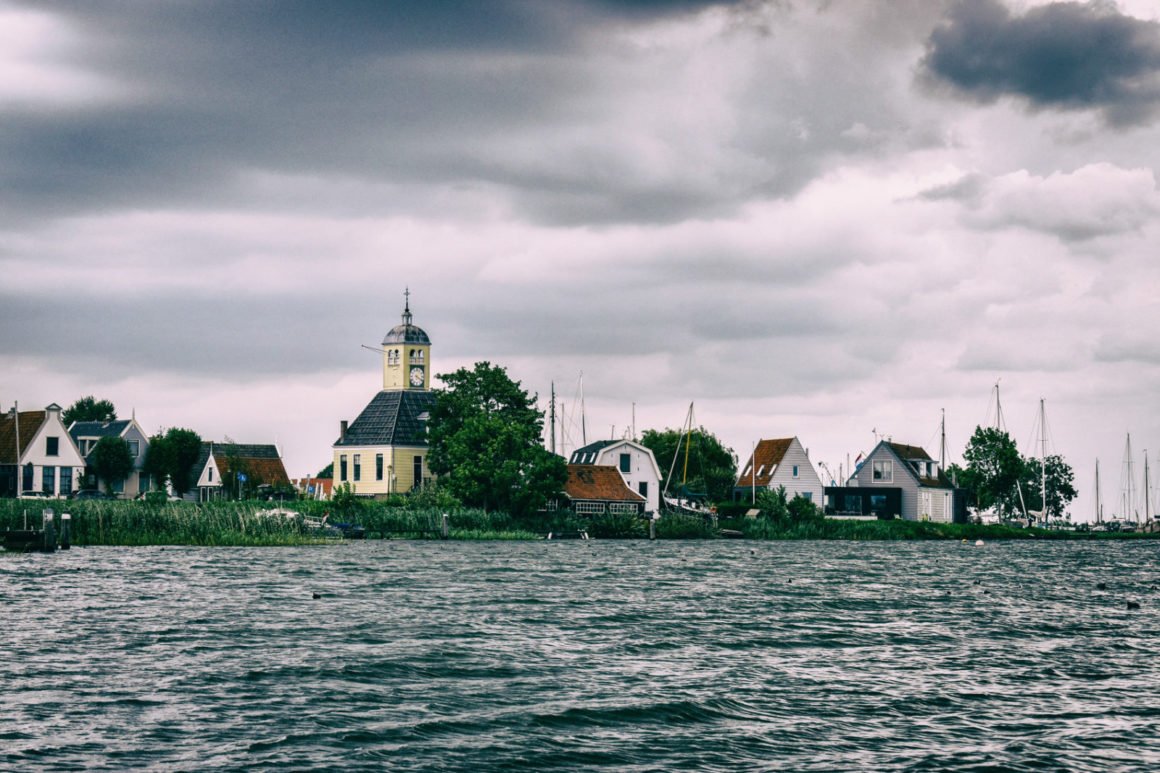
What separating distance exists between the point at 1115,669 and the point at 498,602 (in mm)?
19976

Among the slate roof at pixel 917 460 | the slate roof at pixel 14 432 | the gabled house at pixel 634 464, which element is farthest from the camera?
the slate roof at pixel 917 460

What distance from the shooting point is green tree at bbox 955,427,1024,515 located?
13750 cm

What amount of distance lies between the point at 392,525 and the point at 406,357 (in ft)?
68.3

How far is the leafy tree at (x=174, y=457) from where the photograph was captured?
130250 mm

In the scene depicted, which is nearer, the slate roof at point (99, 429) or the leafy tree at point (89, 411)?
the slate roof at point (99, 429)

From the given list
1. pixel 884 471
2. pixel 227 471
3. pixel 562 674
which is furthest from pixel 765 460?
pixel 562 674

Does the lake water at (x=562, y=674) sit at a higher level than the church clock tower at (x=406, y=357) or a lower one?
lower

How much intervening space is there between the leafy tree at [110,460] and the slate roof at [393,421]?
29.9m

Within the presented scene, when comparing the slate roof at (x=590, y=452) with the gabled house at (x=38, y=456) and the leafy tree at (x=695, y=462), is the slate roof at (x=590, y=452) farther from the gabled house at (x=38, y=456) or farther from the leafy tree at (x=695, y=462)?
the gabled house at (x=38, y=456)

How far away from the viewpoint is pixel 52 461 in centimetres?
11038

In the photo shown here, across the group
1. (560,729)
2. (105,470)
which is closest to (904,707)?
(560,729)

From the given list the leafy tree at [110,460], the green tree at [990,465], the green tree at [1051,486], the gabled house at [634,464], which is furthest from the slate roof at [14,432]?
the green tree at [1051,486]

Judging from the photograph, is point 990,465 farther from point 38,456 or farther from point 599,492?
point 38,456

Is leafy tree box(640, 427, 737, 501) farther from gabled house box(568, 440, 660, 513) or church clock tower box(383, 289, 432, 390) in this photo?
church clock tower box(383, 289, 432, 390)
